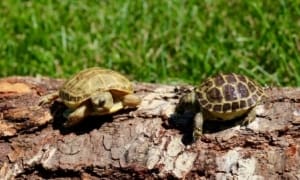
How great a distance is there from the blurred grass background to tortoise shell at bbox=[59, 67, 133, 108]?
5.28ft

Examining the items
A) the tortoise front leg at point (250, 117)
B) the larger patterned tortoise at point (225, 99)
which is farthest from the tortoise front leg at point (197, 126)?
the tortoise front leg at point (250, 117)

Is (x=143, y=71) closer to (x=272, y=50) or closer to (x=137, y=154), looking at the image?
(x=272, y=50)

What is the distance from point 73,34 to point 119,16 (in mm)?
434

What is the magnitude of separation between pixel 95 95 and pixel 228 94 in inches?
27.5

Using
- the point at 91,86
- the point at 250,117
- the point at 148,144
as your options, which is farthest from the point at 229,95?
the point at 91,86

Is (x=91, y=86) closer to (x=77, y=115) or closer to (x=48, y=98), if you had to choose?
(x=77, y=115)

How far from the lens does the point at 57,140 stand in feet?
13.1

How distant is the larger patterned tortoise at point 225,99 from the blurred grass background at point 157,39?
5.87 ft

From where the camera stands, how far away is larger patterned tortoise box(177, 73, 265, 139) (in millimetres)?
3633

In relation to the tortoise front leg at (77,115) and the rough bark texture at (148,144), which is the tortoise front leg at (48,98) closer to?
the rough bark texture at (148,144)

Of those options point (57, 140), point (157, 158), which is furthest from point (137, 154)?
point (57, 140)

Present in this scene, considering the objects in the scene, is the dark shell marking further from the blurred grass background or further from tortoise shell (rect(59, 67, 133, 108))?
the blurred grass background

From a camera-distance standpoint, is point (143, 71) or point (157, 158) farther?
point (143, 71)

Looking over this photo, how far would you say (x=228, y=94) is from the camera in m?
3.64
